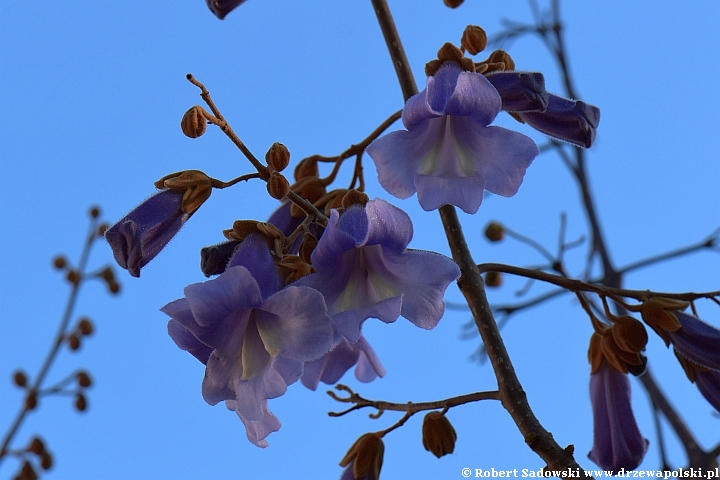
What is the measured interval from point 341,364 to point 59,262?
5.60 feet

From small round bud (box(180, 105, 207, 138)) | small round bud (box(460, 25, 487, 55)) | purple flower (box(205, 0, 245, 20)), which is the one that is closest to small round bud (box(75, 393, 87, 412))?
purple flower (box(205, 0, 245, 20))

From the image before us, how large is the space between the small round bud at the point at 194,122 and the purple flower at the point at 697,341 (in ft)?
2.68

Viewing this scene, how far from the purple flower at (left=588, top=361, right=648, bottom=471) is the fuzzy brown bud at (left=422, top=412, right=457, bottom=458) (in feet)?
0.93

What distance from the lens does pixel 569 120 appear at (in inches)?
45.9

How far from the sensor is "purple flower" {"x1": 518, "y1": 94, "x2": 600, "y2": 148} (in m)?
1.17

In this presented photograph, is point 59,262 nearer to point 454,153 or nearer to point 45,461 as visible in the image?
point 45,461

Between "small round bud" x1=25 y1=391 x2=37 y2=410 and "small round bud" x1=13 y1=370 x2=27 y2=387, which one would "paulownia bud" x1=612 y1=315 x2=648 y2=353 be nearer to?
"small round bud" x1=25 y1=391 x2=37 y2=410

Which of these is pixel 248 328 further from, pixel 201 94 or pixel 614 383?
pixel 614 383

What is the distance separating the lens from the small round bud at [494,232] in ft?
8.23

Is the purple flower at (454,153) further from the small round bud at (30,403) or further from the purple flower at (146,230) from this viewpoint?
the small round bud at (30,403)

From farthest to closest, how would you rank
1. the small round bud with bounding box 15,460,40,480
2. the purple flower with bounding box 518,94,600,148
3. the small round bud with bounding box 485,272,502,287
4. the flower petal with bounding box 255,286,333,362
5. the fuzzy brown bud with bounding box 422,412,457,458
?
1. the small round bud with bounding box 15,460,40,480
2. the small round bud with bounding box 485,272,502,287
3. the fuzzy brown bud with bounding box 422,412,457,458
4. the purple flower with bounding box 518,94,600,148
5. the flower petal with bounding box 255,286,333,362

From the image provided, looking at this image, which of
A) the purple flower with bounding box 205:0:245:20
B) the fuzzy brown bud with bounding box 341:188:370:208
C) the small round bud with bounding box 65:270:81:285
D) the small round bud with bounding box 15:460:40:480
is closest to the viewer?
the fuzzy brown bud with bounding box 341:188:370:208

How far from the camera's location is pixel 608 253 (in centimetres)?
238

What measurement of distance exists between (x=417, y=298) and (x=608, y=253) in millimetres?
1548
